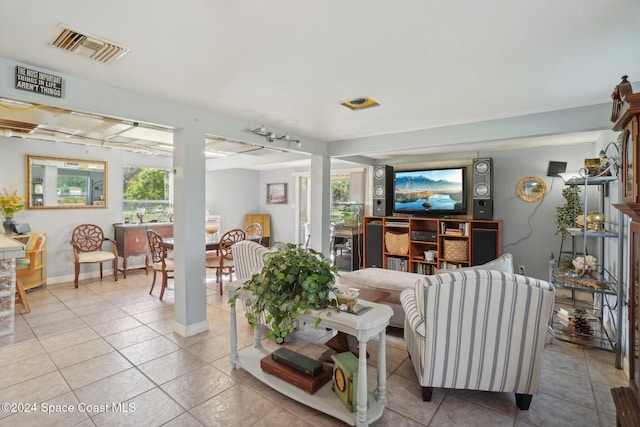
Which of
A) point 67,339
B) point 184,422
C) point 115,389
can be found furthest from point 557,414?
point 67,339

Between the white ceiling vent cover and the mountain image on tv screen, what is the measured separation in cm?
460

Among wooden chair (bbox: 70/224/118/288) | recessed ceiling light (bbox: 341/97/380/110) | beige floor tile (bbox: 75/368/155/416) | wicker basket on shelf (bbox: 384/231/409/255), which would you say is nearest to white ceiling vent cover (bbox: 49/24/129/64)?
recessed ceiling light (bbox: 341/97/380/110)

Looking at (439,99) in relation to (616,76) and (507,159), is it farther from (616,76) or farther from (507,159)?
(507,159)

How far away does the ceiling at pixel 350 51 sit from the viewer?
1552mm

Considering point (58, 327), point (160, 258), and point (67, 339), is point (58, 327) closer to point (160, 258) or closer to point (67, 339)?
point (67, 339)

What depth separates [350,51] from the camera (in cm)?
196

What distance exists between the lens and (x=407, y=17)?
1592mm

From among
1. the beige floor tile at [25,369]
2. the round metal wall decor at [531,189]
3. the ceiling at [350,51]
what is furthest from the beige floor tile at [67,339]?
the round metal wall decor at [531,189]

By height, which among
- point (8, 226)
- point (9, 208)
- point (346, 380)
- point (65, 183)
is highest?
point (65, 183)

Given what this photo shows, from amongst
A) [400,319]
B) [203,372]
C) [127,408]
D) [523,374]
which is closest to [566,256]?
[400,319]

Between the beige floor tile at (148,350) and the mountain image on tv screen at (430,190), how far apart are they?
163 inches

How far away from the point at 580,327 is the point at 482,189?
88.9 inches

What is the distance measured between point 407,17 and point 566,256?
4535 mm

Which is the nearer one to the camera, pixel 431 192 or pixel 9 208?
pixel 9 208
